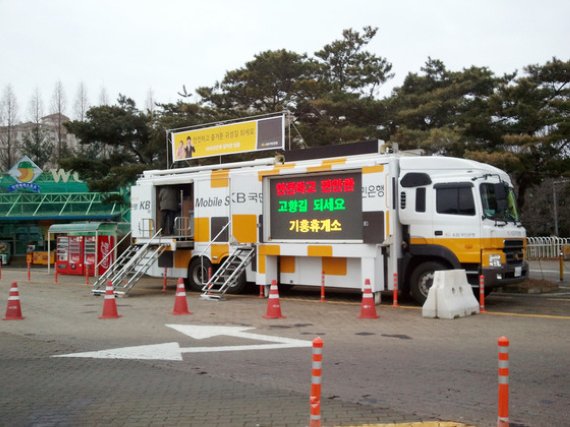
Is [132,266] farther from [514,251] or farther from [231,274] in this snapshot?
[514,251]

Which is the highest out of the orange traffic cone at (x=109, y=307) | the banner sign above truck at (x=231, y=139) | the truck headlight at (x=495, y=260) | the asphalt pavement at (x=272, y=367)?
the banner sign above truck at (x=231, y=139)

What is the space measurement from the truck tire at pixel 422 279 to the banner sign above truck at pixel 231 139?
687 centimetres

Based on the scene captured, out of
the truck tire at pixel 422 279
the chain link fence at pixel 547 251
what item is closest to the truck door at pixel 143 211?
the truck tire at pixel 422 279

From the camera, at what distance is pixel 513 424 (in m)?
5.50

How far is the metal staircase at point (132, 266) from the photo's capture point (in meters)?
17.2

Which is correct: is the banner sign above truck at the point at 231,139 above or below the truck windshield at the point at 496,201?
above

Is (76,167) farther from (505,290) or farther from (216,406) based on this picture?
(216,406)

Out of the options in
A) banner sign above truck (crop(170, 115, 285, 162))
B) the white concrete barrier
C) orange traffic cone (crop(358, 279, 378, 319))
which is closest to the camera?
the white concrete barrier

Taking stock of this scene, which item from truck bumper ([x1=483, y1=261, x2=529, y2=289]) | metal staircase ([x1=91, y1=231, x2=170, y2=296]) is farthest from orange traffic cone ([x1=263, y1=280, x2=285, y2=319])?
metal staircase ([x1=91, y1=231, x2=170, y2=296])

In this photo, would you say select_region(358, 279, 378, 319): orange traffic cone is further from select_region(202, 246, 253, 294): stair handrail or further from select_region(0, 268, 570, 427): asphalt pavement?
select_region(202, 246, 253, 294): stair handrail

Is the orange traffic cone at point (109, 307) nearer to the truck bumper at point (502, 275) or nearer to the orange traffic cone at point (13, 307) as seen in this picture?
the orange traffic cone at point (13, 307)

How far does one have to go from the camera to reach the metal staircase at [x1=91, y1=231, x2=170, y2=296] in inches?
676

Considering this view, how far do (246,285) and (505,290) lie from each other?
768 centimetres

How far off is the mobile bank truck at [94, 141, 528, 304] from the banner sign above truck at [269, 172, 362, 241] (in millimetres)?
28
